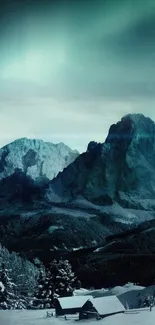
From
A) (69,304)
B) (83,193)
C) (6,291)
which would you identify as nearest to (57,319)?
(69,304)

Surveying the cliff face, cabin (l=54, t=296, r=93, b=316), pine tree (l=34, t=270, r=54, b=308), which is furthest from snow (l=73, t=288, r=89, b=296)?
the cliff face

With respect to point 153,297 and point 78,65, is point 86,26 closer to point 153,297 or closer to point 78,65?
point 78,65

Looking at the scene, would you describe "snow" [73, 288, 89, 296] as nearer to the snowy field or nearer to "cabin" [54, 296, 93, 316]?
"cabin" [54, 296, 93, 316]

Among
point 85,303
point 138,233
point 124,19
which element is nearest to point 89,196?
point 138,233

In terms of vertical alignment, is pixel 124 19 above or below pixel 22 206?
above

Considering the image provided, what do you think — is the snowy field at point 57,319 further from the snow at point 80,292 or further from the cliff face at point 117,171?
the cliff face at point 117,171

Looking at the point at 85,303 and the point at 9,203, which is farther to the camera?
the point at 9,203
